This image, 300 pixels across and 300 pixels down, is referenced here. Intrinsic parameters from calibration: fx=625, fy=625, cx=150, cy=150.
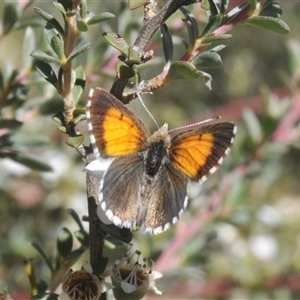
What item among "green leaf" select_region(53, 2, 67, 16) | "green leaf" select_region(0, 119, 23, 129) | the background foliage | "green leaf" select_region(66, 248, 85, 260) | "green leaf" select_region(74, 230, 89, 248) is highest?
"green leaf" select_region(53, 2, 67, 16)

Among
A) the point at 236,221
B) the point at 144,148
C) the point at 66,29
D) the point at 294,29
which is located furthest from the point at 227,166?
the point at 294,29

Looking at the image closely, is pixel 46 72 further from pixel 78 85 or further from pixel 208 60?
pixel 208 60

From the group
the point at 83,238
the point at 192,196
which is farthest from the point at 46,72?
the point at 192,196

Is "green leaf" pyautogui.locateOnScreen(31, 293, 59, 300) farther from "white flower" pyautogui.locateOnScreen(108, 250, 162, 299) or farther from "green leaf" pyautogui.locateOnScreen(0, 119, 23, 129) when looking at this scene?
"green leaf" pyautogui.locateOnScreen(0, 119, 23, 129)

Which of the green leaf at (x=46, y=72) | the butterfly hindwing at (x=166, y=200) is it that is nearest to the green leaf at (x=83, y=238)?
the butterfly hindwing at (x=166, y=200)

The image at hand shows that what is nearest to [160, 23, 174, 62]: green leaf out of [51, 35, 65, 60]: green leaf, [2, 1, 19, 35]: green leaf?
[51, 35, 65, 60]: green leaf

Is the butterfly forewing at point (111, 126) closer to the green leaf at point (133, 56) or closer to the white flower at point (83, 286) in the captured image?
the green leaf at point (133, 56)
